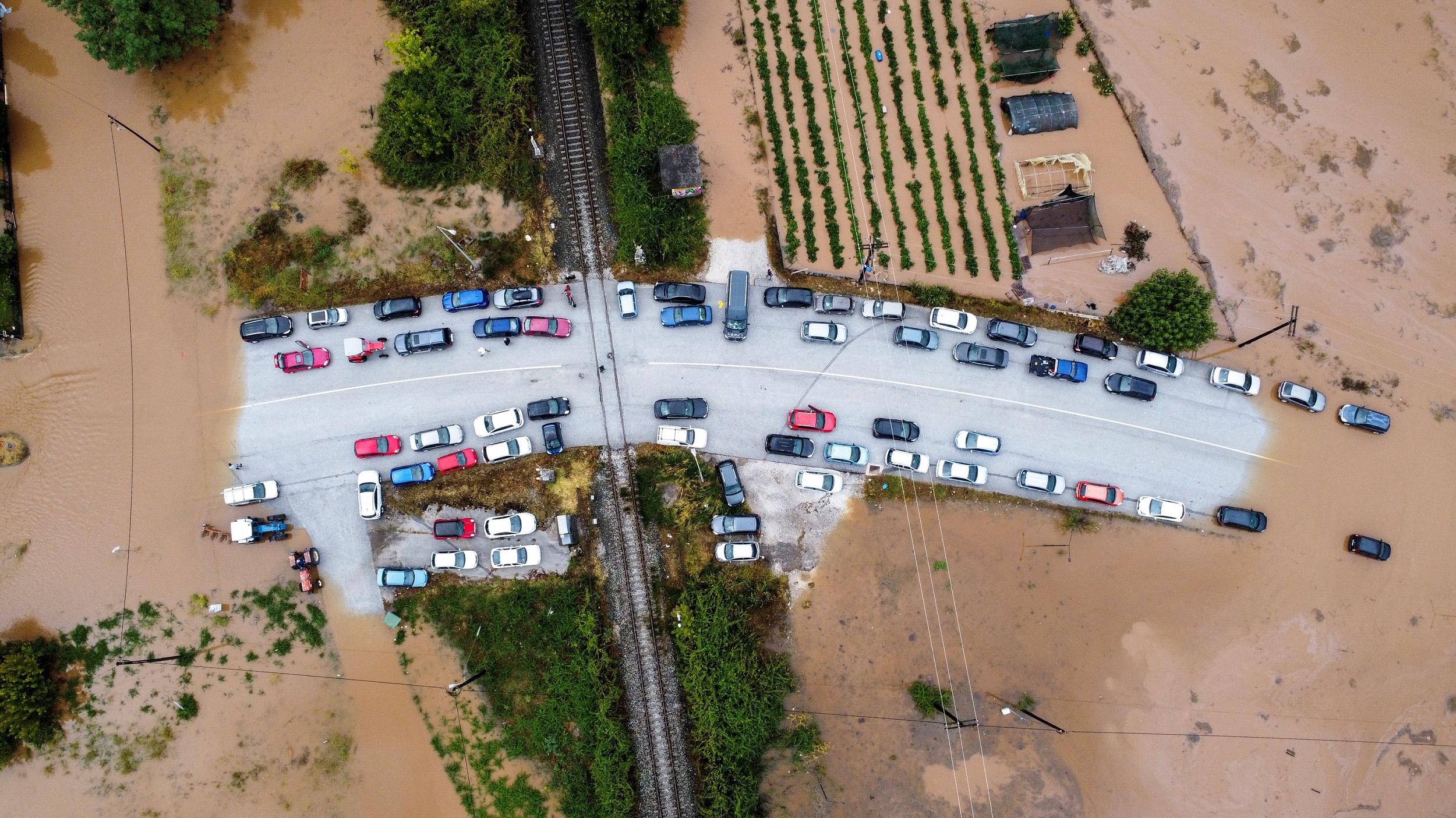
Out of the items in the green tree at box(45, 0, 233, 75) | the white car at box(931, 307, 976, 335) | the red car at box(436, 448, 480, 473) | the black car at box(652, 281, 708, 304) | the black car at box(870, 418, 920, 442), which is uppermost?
the green tree at box(45, 0, 233, 75)

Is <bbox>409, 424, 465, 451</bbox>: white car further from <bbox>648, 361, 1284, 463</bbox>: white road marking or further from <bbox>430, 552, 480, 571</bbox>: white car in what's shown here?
<bbox>648, 361, 1284, 463</bbox>: white road marking

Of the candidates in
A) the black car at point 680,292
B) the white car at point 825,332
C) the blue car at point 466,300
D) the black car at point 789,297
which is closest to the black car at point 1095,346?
the white car at point 825,332

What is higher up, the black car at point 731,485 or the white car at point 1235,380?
the white car at point 1235,380

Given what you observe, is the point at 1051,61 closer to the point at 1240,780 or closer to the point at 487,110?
the point at 487,110

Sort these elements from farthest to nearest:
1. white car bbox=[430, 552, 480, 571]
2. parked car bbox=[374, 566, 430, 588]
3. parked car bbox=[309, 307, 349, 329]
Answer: parked car bbox=[309, 307, 349, 329] < white car bbox=[430, 552, 480, 571] < parked car bbox=[374, 566, 430, 588]

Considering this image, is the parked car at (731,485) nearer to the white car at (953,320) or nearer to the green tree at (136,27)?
the white car at (953,320)

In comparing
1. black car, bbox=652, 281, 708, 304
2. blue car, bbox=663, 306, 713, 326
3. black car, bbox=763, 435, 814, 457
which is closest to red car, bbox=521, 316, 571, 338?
black car, bbox=652, 281, 708, 304
